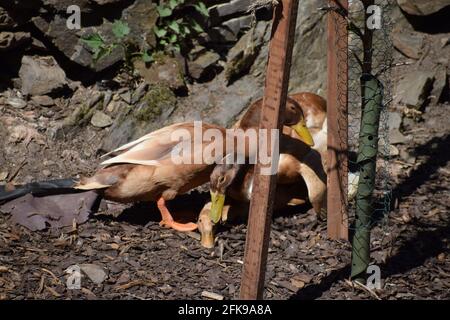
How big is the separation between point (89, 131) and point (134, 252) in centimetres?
192

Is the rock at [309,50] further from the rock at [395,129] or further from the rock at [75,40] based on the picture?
the rock at [75,40]

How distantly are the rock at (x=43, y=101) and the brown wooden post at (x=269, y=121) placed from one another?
3476mm

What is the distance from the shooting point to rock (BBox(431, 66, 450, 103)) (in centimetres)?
691

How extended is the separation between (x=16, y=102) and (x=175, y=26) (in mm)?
1687

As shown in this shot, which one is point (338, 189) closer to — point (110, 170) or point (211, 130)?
point (211, 130)

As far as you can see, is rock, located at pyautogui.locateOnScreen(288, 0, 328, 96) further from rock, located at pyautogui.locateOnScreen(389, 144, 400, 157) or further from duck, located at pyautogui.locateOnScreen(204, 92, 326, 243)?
rock, located at pyautogui.locateOnScreen(389, 144, 400, 157)

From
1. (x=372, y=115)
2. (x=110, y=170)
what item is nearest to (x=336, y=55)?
(x=372, y=115)

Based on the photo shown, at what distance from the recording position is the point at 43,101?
21.5 feet

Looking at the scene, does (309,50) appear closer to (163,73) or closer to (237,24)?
(237,24)

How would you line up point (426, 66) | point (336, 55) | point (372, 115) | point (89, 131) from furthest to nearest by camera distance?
point (426, 66) → point (89, 131) → point (336, 55) → point (372, 115)

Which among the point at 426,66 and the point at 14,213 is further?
the point at 426,66

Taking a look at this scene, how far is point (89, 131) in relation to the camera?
256 inches

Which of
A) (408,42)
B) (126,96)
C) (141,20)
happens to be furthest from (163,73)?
(408,42)
